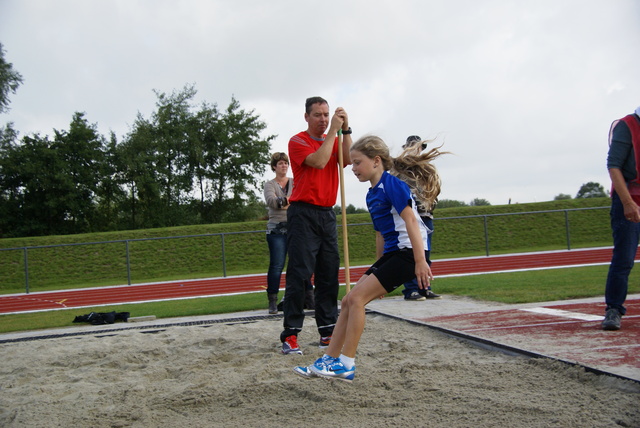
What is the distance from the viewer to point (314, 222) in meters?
4.80

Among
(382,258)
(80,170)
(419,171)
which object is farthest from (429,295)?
(80,170)

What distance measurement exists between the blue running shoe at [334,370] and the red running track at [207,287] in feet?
26.9

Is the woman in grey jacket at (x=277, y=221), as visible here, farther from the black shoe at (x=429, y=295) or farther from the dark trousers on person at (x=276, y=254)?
the black shoe at (x=429, y=295)

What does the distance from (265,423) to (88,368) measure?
2.28 m

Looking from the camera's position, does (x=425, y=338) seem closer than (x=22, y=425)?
No

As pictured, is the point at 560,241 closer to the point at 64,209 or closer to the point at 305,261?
the point at 305,261

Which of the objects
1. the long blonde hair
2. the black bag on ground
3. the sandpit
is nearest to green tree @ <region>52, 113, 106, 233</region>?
the black bag on ground

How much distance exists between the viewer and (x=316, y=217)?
481 cm

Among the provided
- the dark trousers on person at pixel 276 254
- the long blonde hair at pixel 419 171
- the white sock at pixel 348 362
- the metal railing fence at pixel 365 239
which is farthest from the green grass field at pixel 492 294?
the metal railing fence at pixel 365 239

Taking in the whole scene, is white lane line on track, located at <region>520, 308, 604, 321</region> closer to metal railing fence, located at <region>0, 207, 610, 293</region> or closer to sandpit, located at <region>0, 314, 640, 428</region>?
sandpit, located at <region>0, 314, 640, 428</region>

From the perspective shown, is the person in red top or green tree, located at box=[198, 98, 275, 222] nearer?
the person in red top

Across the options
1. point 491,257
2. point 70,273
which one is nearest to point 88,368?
point 491,257

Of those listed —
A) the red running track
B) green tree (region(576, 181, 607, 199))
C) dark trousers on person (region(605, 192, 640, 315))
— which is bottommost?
the red running track

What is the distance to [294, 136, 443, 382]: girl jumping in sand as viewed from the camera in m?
3.64
